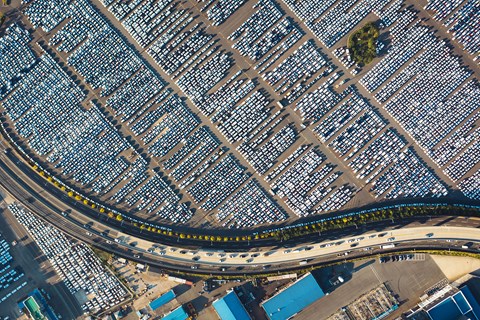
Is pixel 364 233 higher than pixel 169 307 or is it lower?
lower

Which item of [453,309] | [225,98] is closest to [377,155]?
[225,98]

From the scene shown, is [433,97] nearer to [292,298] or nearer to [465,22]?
[465,22]

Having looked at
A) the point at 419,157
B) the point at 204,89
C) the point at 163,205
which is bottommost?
the point at 419,157

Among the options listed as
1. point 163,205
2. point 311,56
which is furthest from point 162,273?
point 311,56

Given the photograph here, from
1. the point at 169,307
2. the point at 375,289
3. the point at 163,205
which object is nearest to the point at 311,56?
the point at 163,205

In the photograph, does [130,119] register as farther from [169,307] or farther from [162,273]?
[169,307]

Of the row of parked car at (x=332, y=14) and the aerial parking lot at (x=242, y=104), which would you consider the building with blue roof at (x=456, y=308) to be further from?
the row of parked car at (x=332, y=14)

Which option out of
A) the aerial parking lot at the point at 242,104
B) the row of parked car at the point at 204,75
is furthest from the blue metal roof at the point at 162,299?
the row of parked car at the point at 204,75
